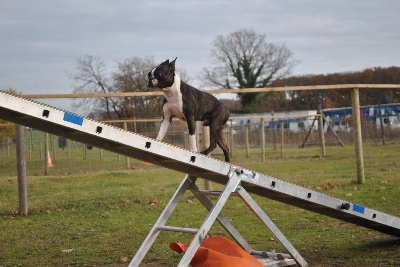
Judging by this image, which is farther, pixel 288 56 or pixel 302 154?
pixel 288 56

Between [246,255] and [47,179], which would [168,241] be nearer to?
[246,255]

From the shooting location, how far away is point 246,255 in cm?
604

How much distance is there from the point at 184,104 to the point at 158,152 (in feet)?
2.83

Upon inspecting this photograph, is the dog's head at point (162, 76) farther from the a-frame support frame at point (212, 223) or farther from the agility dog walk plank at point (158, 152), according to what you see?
the a-frame support frame at point (212, 223)

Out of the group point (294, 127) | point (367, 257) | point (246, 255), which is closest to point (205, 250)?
point (246, 255)

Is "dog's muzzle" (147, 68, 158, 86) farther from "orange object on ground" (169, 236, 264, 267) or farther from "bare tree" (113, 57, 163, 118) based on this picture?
"bare tree" (113, 57, 163, 118)

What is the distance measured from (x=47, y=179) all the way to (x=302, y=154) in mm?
13168

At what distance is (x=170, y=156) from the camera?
5527mm

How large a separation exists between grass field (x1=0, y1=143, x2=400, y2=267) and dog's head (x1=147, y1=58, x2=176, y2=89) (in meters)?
2.26

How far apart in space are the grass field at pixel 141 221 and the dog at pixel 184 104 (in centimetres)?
175

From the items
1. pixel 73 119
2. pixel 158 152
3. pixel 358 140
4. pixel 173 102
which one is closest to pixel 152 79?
pixel 173 102

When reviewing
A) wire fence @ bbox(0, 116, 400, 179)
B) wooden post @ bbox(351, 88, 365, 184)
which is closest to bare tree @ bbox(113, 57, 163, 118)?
wire fence @ bbox(0, 116, 400, 179)

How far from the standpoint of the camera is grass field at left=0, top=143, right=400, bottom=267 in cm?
752

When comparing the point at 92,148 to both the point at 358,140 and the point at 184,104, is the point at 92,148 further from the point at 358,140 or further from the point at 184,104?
the point at 184,104
